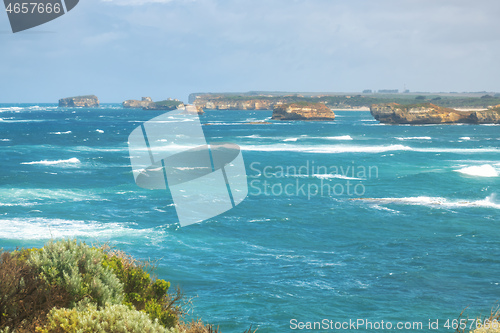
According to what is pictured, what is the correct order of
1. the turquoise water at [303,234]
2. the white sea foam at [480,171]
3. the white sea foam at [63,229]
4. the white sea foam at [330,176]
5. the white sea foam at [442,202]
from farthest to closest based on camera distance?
the white sea foam at [330,176], the white sea foam at [480,171], the white sea foam at [442,202], the white sea foam at [63,229], the turquoise water at [303,234]

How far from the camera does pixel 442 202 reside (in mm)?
33562

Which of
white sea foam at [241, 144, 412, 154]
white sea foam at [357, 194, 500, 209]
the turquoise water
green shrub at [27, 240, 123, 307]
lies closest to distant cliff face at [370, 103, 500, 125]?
white sea foam at [241, 144, 412, 154]

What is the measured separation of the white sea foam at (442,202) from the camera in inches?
1280

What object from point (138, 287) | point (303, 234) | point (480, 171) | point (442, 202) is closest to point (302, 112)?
point (480, 171)

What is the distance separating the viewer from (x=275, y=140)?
83.4 metres

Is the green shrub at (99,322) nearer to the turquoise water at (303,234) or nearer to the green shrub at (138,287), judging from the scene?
the green shrub at (138,287)

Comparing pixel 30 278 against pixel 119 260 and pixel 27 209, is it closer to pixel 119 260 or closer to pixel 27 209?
pixel 119 260

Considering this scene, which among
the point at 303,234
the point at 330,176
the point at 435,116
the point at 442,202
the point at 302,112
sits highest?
the point at 302,112

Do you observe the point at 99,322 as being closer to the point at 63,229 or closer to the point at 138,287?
the point at 138,287

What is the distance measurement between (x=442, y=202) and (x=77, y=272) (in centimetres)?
2988

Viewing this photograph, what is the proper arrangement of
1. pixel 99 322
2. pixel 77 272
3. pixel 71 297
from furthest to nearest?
pixel 77 272
pixel 71 297
pixel 99 322

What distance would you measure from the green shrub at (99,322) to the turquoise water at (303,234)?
883cm

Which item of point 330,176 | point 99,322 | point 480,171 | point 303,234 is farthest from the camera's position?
point 480,171

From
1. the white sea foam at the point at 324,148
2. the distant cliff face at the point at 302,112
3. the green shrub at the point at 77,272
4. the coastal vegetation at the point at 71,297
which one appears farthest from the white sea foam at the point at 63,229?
the distant cliff face at the point at 302,112
